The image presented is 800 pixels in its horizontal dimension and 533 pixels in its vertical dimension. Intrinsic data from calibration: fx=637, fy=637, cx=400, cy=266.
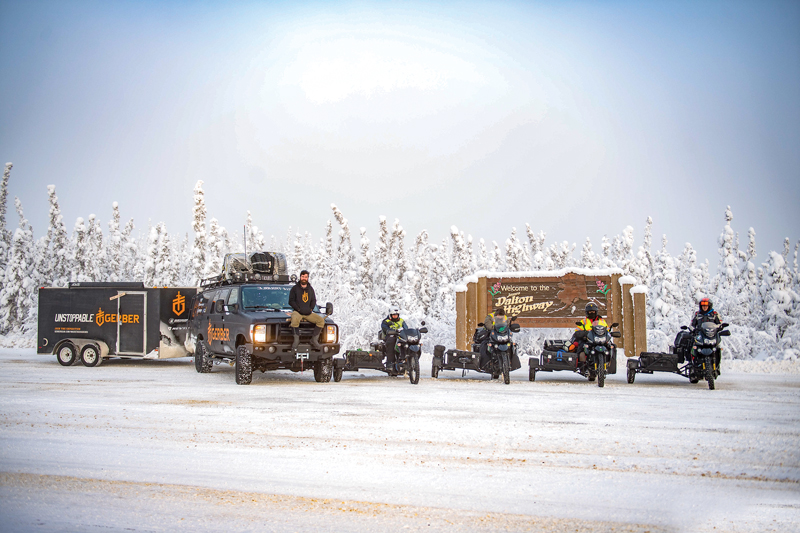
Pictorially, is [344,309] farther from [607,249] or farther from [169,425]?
[607,249]

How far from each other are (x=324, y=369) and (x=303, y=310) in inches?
65.5

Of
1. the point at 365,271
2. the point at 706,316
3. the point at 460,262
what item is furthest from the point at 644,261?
the point at 706,316

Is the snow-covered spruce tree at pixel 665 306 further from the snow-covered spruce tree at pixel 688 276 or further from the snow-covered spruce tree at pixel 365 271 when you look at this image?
the snow-covered spruce tree at pixel 365 271

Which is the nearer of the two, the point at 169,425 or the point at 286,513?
the point at 286,513

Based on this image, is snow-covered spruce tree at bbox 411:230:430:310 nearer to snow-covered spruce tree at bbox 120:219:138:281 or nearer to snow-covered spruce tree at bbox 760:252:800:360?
snow-covered spruce tree at bbox 760:252:800:360

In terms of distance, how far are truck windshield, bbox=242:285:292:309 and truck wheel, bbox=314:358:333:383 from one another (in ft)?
5.52

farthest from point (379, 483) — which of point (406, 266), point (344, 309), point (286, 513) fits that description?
point (406, 266)

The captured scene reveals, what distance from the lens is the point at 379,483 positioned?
554 cm

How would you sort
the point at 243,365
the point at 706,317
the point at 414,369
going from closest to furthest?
the point at 706,317 < the point at 243,365 < the point at 414,369

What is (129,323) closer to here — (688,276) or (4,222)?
(4,222)

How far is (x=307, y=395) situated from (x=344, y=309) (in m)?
17.6

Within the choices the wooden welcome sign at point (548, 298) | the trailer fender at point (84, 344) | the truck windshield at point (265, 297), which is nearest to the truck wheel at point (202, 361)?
the truck windshield at point (265, 297)

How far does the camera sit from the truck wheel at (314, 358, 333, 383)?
14508 mm

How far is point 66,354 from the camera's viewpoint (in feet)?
62.5
